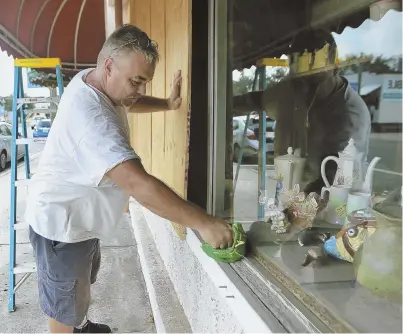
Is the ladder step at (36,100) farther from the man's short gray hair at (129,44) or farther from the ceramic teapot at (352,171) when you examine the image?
the ceramic teapot at (352,171)

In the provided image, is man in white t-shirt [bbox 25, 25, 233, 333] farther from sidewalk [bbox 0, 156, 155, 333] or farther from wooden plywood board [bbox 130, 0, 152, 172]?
wooden plywood board [bbox 130, 0, 152, 172]

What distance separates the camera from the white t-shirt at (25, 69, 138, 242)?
4.68ft

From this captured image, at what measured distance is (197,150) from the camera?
1.98m

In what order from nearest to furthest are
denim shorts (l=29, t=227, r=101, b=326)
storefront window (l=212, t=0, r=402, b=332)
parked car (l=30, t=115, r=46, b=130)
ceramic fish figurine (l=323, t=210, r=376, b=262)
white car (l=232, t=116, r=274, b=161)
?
storefront window (l=212, t=0, r=402, b=332)
ceramic fish figurine (l=323, t=210, r=376, b=262)
denim shorts (l=29, t=227, r=101, b=326)
white car (l=232, t=116, r=274, b=161)
parked car (l=30, t=115, r=46, b=130)

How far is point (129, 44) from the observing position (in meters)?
1.55

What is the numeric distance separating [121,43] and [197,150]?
2.06 feet

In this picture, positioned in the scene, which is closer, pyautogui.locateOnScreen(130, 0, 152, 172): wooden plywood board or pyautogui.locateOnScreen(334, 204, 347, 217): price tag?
pyautogui.locateOnScreen(334, 204, 347, 217): price tag

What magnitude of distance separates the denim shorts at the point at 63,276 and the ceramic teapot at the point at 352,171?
1.09m

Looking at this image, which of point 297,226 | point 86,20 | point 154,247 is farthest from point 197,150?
point 86,20

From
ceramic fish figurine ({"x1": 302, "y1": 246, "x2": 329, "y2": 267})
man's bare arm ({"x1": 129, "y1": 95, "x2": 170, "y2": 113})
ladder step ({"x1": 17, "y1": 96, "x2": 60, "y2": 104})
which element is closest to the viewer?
ceramic fish figurine ({"x1": 302, "y1": 246, "x2": 329, "y2": 267})

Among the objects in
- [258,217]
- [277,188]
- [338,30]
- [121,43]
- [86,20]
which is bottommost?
[258,217]

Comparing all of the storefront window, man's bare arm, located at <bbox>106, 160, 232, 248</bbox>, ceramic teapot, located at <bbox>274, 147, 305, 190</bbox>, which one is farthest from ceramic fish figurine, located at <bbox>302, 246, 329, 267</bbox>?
ceramic teapot, located at <bbox>274, 147, 305, 190</bbox>

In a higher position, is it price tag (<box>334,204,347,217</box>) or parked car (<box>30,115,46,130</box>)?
parked car (<box>30,115,46,130</box>)

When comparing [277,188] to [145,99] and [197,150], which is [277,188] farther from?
[145,99]
